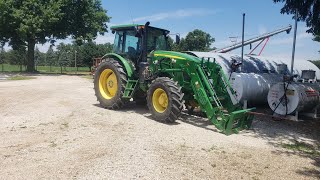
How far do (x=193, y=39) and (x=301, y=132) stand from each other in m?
81.0

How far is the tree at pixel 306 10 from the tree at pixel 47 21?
24705 millimetres

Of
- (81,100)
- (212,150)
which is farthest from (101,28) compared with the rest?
(212,150)

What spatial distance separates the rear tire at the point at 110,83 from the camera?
11102mm

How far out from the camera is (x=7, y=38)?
122 ft

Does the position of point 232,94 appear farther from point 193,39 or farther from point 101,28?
point 193,39

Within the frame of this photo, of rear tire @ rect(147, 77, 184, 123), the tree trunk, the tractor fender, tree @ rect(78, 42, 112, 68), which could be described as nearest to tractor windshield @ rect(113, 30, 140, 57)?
the tractor fender

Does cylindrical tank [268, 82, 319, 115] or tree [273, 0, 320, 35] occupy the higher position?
tree [273, 0, 320, 35]

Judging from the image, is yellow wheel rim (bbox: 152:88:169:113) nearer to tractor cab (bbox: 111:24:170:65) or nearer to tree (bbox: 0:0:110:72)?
tractor cab (bbox: 111:24:170:65)

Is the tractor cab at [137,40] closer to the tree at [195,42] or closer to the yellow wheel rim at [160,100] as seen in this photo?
the yellow wheel rim at [160,100]

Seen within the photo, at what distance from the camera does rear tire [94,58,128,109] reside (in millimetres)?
11102

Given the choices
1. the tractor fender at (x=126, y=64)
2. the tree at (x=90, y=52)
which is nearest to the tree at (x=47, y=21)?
the tree at (x=90, y=52)

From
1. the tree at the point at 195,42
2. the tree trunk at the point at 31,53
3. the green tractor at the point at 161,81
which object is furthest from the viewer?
the tree at the point at 195,42

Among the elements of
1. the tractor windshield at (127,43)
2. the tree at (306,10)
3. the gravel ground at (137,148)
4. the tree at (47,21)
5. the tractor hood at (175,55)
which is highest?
the tree at (47,21)

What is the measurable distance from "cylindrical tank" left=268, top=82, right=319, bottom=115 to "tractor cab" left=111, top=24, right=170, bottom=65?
13.7 ft
